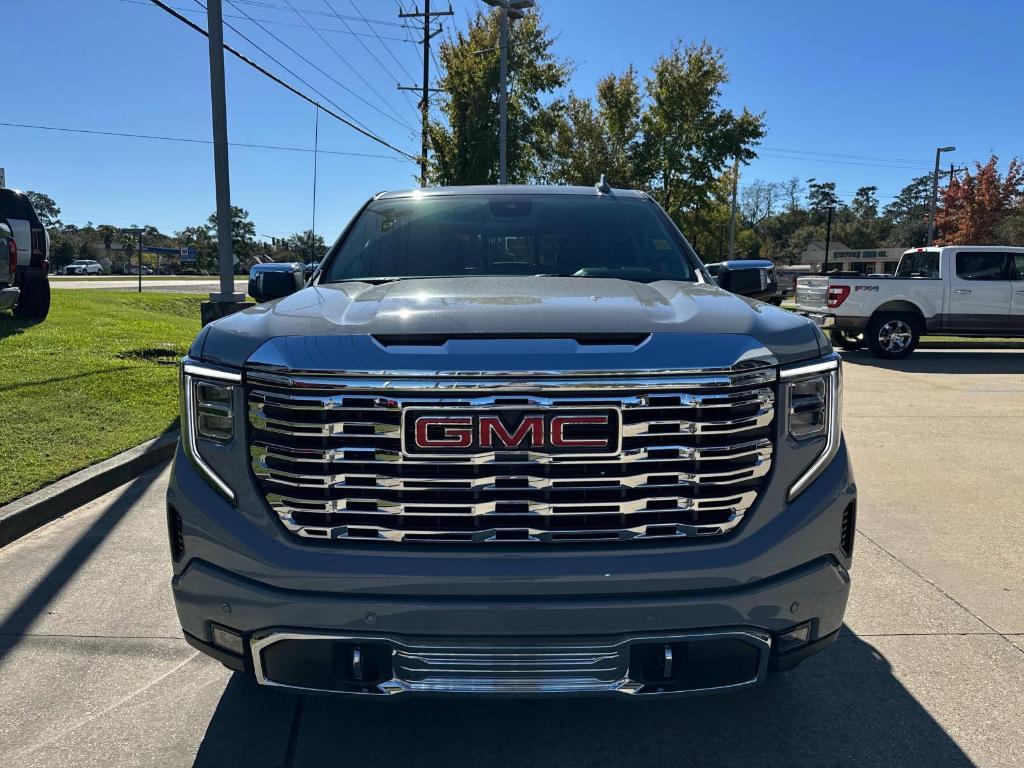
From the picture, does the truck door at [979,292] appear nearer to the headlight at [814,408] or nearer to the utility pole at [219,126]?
the utility pole at [219,126]

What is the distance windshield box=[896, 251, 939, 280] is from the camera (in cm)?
1508

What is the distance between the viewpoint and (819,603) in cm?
231

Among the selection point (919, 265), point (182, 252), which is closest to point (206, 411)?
point (919, 265)

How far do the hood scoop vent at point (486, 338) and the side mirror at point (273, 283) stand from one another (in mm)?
1611

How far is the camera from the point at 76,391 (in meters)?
7.61

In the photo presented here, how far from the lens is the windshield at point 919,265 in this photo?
15080mm

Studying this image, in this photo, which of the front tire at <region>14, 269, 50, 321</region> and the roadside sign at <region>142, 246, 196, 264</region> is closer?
the front tire at <region>14, 269, 50, 321</region>

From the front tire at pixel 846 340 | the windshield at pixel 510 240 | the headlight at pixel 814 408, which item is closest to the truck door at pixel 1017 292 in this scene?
the front tire at pixel 846 340

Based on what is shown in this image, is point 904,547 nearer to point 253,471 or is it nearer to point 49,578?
point 253,471

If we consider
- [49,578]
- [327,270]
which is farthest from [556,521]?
[49,578]

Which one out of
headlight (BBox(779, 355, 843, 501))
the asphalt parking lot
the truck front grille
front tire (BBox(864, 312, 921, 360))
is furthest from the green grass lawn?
front tire (BBox(864, 312, 921, 360))

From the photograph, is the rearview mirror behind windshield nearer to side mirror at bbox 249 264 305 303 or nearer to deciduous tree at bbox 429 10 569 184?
side mirror at bbox 249 264 305 303

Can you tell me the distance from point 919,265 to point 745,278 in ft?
45.1

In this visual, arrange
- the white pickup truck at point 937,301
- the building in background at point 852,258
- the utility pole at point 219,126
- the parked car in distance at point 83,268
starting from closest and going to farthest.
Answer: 1. the utility pole at point 219,126
2. the white pickup truck at point 937,301
3. the building in background at point 852,258
4. the parked car in distance at point 83,268
